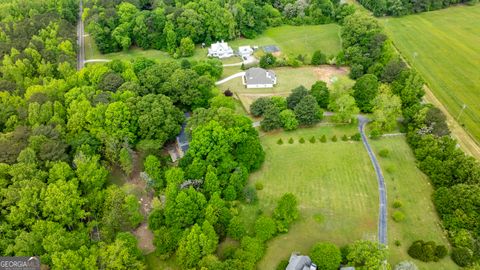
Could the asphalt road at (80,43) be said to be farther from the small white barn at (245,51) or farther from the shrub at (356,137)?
the shrub at (356,137)

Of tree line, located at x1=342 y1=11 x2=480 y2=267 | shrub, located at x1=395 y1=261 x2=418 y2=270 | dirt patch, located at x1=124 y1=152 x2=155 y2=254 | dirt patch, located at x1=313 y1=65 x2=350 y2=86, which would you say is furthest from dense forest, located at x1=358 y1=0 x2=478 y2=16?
shrub, located at x1=395 y1=261 x2=418 y2=270

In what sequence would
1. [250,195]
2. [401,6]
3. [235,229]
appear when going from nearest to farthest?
[235,229] < [250,195] < [401,6]

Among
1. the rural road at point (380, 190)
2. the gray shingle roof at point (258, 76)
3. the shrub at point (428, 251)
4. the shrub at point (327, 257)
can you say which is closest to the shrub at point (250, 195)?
the shrub at point (327, 257)

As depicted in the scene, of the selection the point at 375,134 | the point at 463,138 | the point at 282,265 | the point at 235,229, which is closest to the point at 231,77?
the point at 375,134

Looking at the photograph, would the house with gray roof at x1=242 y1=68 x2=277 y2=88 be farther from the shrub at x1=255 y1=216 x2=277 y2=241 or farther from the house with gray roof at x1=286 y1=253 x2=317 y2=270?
the house with gray roof at x1=286 y1=253 x2=317 y2=270

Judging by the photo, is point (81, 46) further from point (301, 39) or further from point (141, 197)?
point (141, 197)

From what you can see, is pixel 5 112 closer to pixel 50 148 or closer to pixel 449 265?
pixel 50 148
